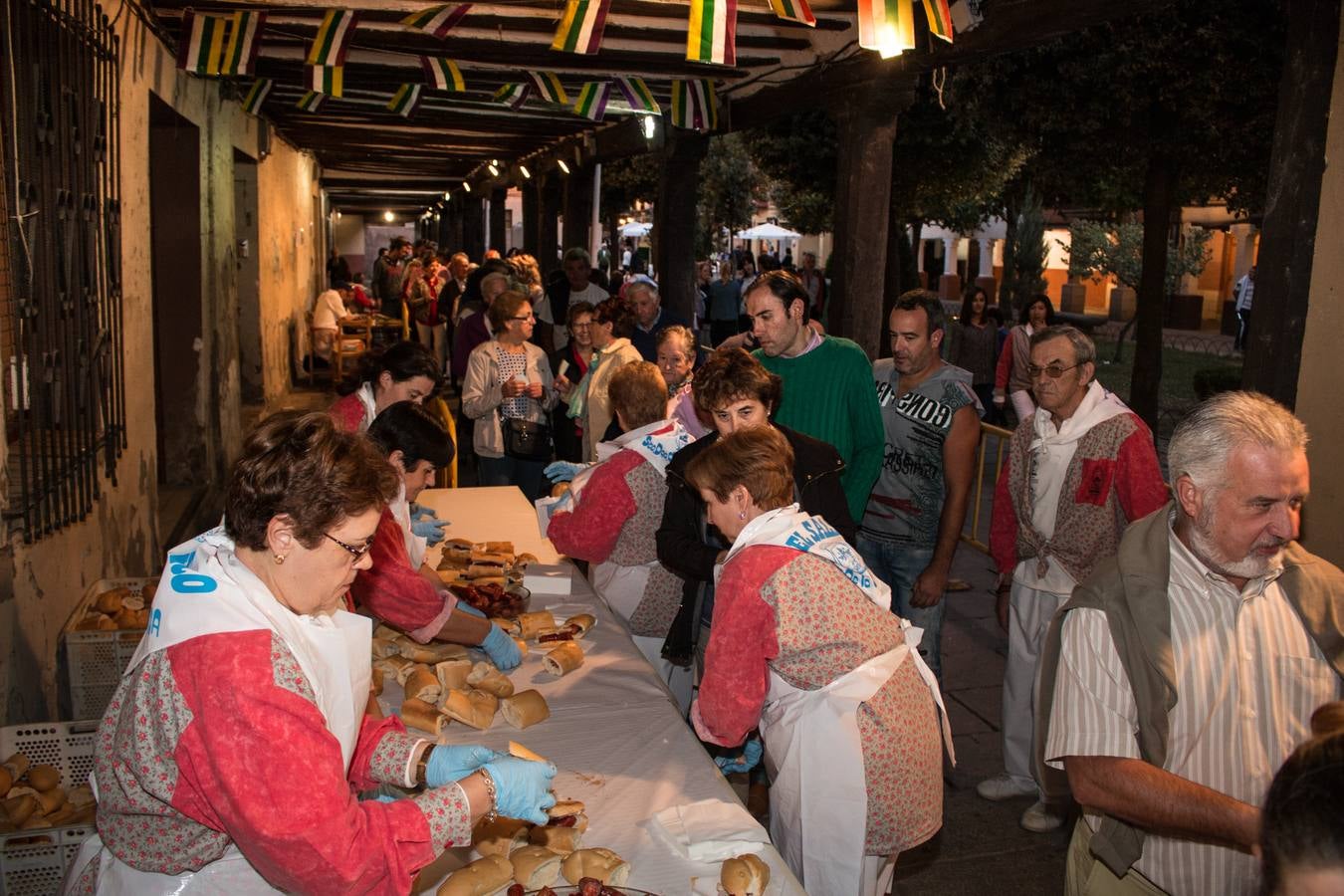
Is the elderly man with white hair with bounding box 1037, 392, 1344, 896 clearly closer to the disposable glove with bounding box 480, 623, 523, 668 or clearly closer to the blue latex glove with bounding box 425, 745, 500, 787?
the blue latex glove with bounding box 425, 745, 500, 787

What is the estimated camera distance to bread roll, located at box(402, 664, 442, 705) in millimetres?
3402

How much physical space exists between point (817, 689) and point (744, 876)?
59 centimetres

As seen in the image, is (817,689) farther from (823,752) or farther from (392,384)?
(392,384)

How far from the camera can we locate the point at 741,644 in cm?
282

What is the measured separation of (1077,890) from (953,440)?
218cm

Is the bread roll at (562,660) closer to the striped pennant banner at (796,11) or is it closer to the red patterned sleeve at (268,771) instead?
the red patterned sleeve at (268,771)

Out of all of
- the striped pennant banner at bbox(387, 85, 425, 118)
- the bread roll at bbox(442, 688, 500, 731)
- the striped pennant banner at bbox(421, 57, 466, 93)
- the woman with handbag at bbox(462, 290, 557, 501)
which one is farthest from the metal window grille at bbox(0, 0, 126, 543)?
the striped pennant banner at bbox(387, 85, 425, 118)

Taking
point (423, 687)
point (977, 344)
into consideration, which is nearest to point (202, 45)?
point (423, 687)

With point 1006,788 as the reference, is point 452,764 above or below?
above

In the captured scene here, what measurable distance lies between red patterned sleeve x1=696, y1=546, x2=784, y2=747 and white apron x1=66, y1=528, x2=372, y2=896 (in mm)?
927

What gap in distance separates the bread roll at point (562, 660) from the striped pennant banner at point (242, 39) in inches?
200

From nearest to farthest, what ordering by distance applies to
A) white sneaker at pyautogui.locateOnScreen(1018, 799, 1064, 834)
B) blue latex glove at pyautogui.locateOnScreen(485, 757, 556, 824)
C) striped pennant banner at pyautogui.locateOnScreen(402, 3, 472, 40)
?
blue latex glove at pyautogui.locateOnScreen(485, 757, 556, 824) < white sneaker at pyautogui.locateOnScreen(1018, 799, 1064, 834) < striped pennant banner at pyautogui.locateOnScreen(402, 3, 472, 40)

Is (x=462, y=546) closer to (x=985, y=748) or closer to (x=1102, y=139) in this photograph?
(x=985, y=748)

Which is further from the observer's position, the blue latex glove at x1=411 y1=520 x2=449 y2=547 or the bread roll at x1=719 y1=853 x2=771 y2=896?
the blue latex glove at x1=411 y1=520 x2=449 y2=547
